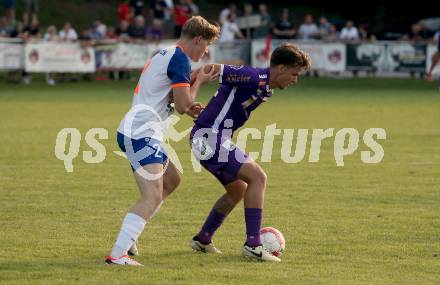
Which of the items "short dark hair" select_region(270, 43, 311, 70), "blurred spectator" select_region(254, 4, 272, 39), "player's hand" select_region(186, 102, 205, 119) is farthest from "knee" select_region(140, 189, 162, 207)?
"blurred spectator" select_region(254, 4, 272, 39)

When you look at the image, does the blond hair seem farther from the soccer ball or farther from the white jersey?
the soccer ball

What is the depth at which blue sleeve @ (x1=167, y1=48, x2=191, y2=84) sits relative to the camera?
8.18m

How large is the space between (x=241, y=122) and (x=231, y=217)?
2.18 m

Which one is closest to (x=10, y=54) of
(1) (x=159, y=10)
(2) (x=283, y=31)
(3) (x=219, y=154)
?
(1) (x=159, y=10)

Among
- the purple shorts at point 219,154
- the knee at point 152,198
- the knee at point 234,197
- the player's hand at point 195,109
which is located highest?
the player's hand at point 195,109

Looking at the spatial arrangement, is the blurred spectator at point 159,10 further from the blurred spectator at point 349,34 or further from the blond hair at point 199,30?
the blond hair at point 199,30

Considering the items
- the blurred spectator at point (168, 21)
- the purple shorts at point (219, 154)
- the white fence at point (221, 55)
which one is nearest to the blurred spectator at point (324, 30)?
the white fence at point (221, 55)

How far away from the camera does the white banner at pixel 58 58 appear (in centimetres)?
3253

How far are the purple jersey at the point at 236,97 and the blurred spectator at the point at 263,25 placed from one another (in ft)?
102

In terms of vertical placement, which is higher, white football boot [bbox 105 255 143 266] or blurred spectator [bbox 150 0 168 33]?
white football boot [bbox 105 255 143 266]

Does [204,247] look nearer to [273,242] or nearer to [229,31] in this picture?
[273,242]

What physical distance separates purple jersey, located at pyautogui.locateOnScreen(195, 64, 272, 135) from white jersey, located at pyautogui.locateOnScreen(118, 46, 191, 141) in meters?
0.41

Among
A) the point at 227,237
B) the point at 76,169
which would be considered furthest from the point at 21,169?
the point at 227,237

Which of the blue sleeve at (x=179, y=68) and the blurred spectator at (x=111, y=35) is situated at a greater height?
the blue sleeve at (x=179, y=68)
